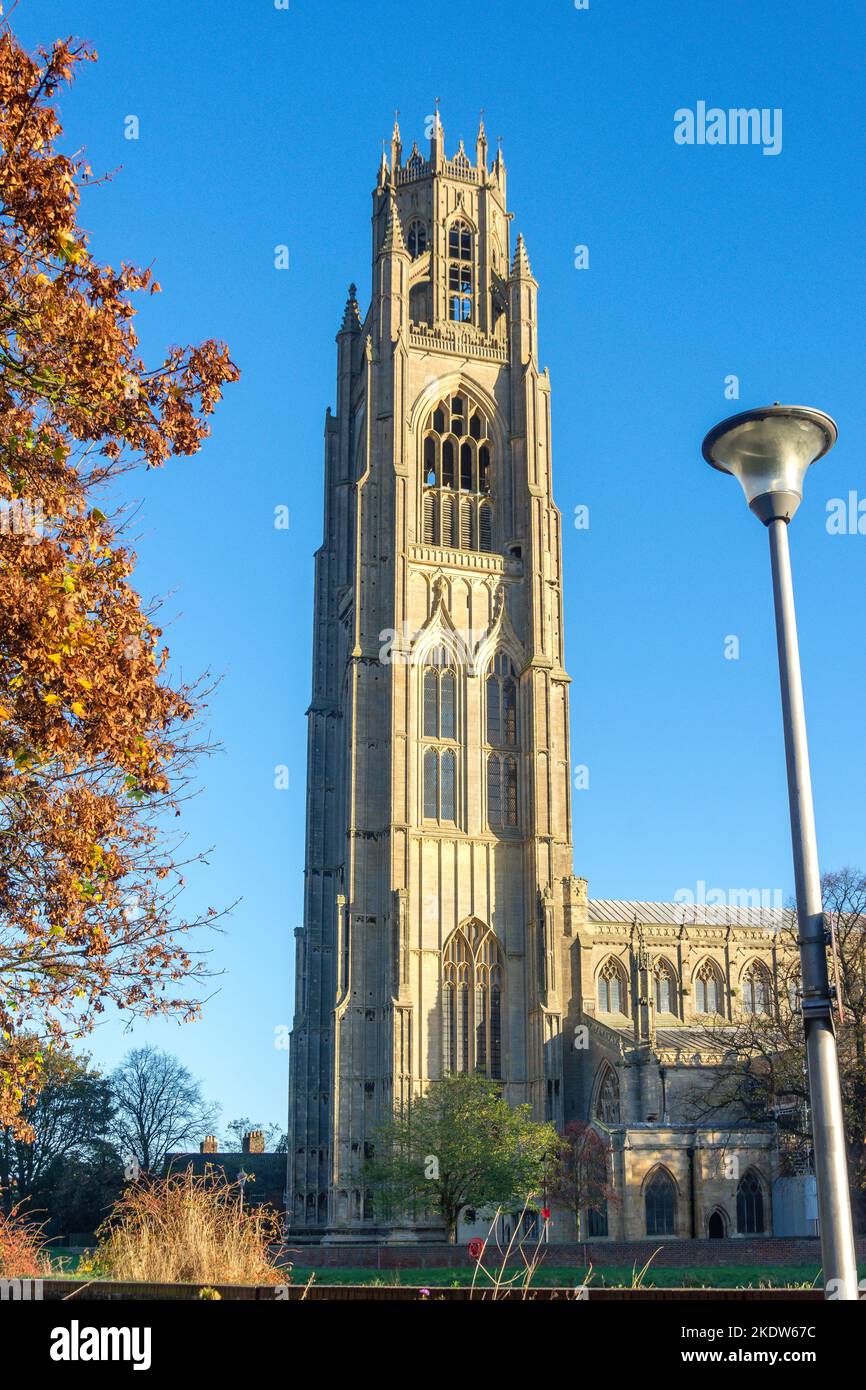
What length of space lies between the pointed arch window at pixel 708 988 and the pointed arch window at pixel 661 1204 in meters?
20.5

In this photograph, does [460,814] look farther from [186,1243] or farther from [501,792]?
[186,1243]

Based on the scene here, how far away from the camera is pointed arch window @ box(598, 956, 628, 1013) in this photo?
70500mm

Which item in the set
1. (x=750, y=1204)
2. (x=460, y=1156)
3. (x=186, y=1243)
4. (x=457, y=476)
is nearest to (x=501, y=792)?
(x=457, y=476)

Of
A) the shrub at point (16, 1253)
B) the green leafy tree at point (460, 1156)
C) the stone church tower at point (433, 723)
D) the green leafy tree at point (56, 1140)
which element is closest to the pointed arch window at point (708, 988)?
the stone church tower at point (433, 723)

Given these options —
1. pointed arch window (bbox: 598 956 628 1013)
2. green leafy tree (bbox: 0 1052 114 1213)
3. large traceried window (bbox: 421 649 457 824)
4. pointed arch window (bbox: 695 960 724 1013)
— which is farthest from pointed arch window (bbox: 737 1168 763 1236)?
green leafy tree (bbox: 0 1052 114 1213)

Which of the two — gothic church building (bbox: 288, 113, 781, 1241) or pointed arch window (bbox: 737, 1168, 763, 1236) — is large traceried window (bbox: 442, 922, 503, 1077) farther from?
pointed arch window (bbox: 737, 1168, 763, 1236)

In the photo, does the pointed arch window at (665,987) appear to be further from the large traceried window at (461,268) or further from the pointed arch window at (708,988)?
the large traceried window at (461,268)

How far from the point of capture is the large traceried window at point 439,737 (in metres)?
65.5

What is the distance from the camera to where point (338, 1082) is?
199 ft

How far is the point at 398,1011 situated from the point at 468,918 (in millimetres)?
5871

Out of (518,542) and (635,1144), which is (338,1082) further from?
(518,542)

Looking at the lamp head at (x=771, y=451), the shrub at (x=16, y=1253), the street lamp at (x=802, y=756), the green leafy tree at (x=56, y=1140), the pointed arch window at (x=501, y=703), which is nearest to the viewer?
the street lamp at (x=802, y=756)

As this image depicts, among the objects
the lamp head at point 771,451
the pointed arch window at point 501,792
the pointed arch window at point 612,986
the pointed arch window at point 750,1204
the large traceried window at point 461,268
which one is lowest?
the pointed arch window at point 750,1204
